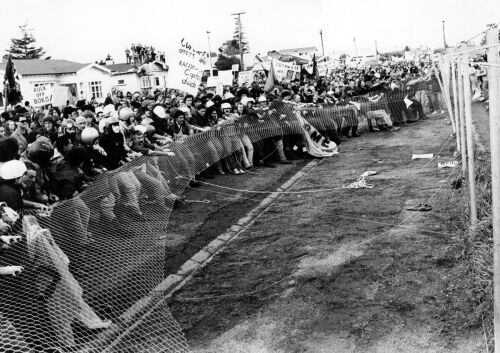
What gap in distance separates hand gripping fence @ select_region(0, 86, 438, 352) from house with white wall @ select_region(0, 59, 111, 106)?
115ft

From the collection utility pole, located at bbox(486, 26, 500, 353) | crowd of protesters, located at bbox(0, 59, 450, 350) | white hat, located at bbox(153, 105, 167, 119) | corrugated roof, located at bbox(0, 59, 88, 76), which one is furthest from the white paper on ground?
corrugated roof, located at bbox(0, 59, 88, 76)

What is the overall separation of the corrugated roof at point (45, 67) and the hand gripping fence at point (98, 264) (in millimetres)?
37329

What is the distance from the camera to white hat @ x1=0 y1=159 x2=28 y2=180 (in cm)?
641

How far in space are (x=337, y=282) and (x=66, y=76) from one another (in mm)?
45137

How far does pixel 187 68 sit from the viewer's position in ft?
50.2

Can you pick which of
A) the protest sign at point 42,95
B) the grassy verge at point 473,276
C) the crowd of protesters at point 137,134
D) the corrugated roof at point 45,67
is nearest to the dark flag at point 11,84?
the protest sign at point 42,95

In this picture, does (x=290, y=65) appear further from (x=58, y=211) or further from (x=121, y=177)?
(x=58, y=211)

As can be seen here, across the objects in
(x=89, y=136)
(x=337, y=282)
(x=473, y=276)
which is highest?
(x=89, y=136)

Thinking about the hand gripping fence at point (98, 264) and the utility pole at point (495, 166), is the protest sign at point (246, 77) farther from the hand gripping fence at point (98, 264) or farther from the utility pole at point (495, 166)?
the utility pole at point (495, 166)

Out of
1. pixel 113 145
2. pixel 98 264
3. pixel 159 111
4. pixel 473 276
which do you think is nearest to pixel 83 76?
pixel 159 111

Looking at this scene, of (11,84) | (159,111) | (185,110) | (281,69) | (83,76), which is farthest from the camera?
(83,76)

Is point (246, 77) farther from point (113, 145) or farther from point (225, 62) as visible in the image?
point (225, 62)

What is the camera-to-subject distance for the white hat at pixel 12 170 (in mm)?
6410

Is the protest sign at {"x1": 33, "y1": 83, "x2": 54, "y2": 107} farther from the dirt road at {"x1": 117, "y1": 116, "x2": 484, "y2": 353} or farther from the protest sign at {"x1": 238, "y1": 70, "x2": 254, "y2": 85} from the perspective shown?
the protest sign at {"x1": 238, "y1": 70, "x2": 254, "y2": 85}
